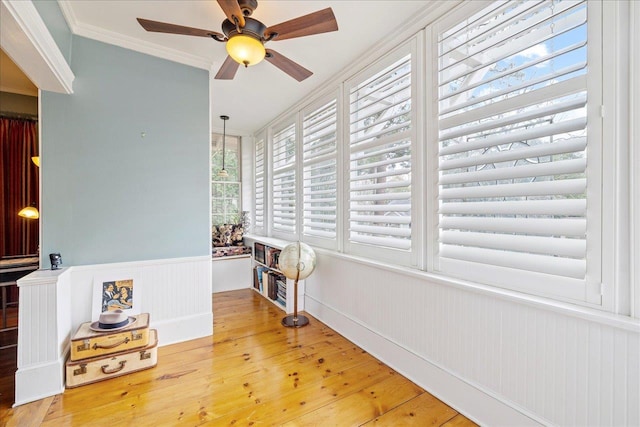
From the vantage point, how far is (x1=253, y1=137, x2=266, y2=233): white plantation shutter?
16.0ft

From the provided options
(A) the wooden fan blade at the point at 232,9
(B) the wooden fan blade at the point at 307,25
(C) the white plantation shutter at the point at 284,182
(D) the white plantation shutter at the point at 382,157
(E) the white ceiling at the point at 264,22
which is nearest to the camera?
(A) the wooden fan blade at the point at 232,9

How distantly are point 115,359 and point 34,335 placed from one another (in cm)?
52

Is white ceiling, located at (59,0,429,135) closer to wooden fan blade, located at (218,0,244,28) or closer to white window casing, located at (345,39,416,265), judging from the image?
white window casing, located at (345,39,416,265)

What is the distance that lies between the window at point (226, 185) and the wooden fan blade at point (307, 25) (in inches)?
137

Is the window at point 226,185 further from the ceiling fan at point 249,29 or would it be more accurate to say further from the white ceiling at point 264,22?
the ceiling fan at point 249,29

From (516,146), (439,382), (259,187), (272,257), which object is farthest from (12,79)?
(439,382)

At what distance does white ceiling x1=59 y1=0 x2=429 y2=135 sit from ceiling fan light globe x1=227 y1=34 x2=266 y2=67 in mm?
425

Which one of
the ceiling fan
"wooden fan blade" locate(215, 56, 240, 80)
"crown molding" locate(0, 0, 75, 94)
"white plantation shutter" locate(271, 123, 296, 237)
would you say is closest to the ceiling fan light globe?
the ceiling fan

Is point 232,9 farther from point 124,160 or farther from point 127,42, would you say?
point 124,160

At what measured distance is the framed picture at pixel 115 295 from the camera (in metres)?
2.38

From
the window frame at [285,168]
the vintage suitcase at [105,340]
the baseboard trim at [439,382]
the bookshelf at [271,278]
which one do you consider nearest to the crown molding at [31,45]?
the vintage suitcase at [105,340]

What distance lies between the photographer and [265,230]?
481 centimetres

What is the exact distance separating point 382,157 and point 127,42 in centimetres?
242

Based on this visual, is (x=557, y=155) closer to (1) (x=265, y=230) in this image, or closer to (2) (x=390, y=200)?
(2) (x=390, y=200)
